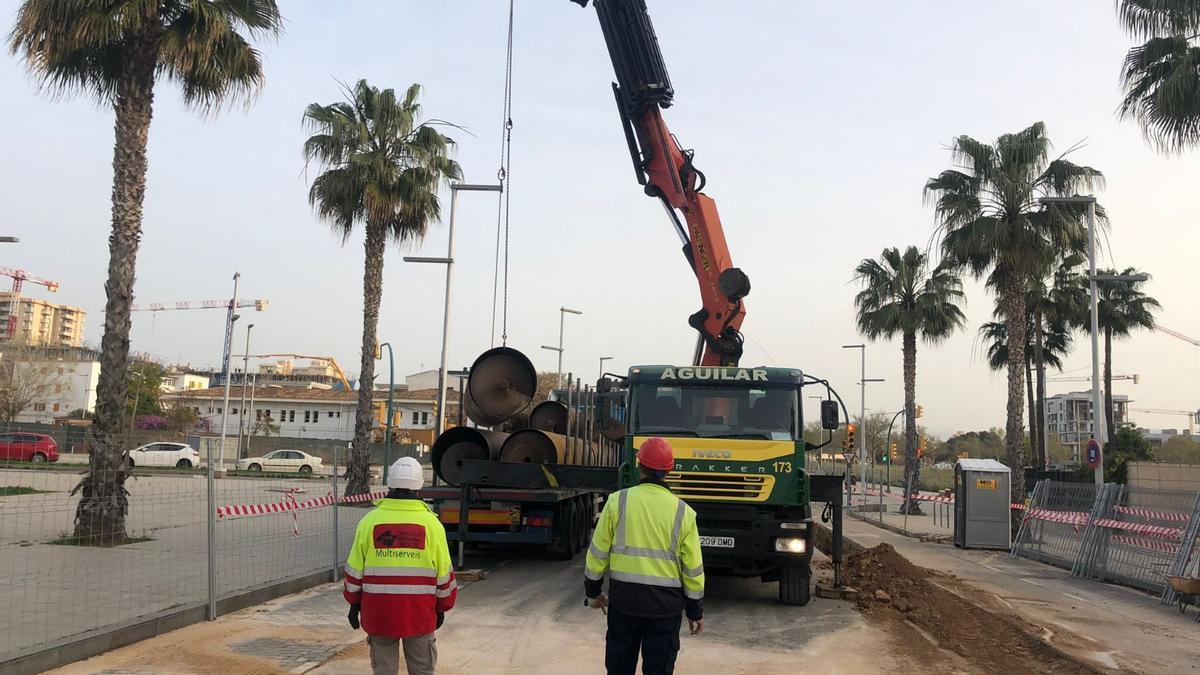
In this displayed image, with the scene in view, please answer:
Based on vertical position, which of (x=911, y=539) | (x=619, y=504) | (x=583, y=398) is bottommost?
(x=911, y=539)

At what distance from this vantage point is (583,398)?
16.3m

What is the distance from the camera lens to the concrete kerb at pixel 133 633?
697 cm

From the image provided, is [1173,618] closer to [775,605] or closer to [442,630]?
[775,605]

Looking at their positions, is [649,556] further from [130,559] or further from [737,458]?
[130,559]

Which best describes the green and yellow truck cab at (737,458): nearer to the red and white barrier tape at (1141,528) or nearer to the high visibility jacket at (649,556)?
the high visibility jacket at (649,556)

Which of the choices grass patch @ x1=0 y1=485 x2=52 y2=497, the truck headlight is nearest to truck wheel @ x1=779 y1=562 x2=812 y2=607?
the truck headlight

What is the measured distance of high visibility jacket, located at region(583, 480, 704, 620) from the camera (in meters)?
5.41

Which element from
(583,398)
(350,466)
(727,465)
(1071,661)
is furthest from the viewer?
(350,466)

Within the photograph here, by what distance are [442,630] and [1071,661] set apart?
573cm

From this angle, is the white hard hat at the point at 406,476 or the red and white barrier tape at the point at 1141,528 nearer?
the white hard hat at the point at 406,476

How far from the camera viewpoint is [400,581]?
5.12 meters

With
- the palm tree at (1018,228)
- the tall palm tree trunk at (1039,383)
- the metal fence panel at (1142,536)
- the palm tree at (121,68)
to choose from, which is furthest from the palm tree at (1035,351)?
the palm tree at (121,68)

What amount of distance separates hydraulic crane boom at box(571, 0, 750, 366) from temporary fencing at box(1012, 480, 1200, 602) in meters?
6.78

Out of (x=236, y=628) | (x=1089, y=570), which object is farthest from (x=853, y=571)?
(x=236, y=628)
